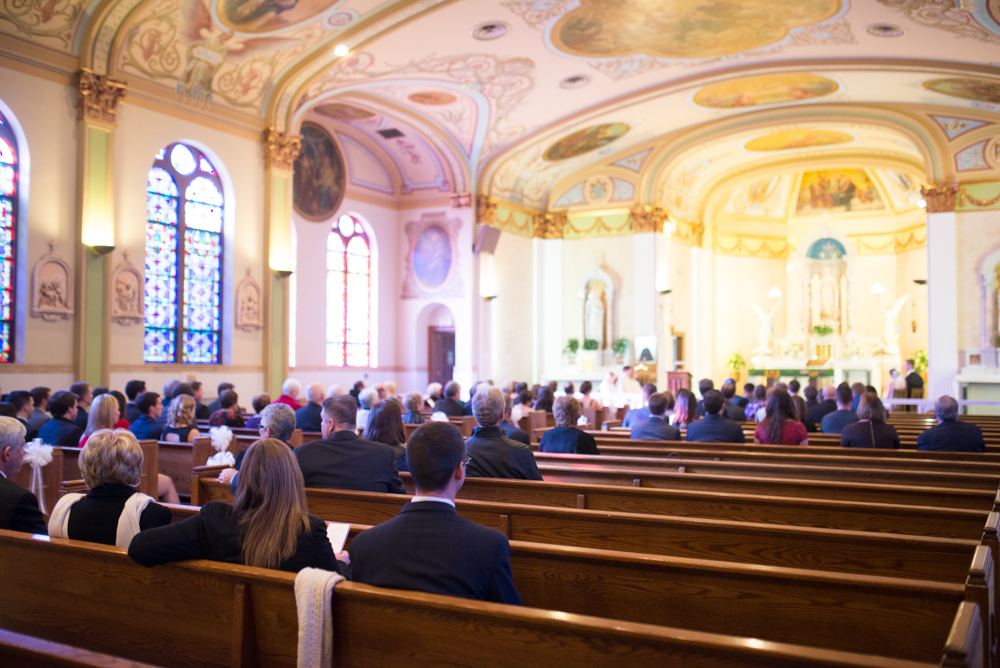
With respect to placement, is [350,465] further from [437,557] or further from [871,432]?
[871,432]

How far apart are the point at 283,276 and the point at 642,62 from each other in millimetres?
7680

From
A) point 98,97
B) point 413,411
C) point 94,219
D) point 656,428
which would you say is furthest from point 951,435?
point 98,97

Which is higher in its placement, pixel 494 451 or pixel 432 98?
pixel 432 98

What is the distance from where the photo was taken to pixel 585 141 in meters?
19.3

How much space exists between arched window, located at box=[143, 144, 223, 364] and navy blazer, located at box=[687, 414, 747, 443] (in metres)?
8.78

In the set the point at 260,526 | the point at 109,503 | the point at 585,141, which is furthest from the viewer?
the point at 585,141

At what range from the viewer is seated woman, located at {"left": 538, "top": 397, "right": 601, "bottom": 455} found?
6.54 metres

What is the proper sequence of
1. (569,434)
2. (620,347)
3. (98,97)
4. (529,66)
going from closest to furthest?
(569,434)
(98,97)
(529,66)
(620,347)

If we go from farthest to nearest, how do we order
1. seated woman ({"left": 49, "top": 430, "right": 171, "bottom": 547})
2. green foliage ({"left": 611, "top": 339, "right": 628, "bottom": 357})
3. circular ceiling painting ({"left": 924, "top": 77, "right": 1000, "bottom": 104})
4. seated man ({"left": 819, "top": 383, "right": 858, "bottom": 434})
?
green foliage ({"left": 611, "top": 339, "right": 628, "bottom": 357}) < circular ceiling painting ({"left": 924, "top": 77, "right": 1000, "bottom": 104}) < seated man ({"left": 819, "top": 383, "right": 858, "bottom": 434}) < seated woman ({"left": 49, "top": 430, "right": 171, "bottom": 547})

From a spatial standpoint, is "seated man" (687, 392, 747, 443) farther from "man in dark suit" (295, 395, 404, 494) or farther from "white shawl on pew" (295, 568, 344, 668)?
"white shawl on pew" (295, 568, 344, 668)

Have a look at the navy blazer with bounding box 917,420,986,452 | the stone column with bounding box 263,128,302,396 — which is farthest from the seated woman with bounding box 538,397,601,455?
the stone column with bounding box 263,128,302,396

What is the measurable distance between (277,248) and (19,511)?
11.4m

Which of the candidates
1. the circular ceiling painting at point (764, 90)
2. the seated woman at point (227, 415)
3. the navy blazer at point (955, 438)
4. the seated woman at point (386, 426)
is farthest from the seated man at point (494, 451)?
the circular ceiling painting at point (764, 90)

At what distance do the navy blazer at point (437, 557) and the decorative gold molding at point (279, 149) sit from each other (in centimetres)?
1260
